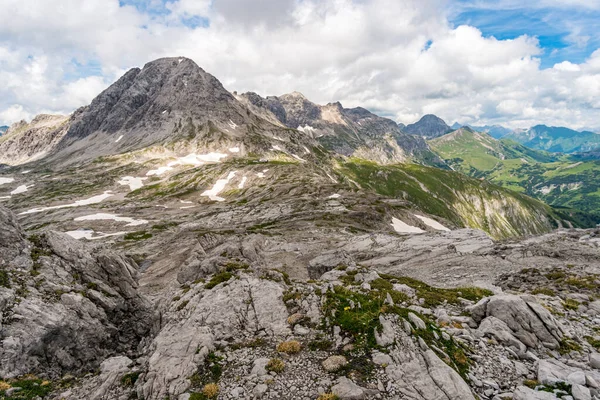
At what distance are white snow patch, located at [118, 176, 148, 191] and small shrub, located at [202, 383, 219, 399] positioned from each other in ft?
609

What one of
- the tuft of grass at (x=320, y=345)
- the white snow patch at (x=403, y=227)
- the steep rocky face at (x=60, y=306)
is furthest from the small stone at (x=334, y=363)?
the white snow patch at (x=403, y=227)

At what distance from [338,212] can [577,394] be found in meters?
79.2

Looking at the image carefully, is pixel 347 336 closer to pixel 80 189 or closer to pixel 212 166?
pixel 212 166

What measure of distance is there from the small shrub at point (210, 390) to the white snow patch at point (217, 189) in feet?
440

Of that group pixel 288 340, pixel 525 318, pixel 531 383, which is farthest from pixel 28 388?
pixel 525 318

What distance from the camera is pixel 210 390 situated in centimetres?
1378

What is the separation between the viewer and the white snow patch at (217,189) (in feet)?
488

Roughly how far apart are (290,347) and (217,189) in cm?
14948

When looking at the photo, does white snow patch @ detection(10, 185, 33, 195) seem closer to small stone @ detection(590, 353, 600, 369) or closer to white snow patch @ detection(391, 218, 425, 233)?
white snow patch @ detection(391, 218, 425, 233)

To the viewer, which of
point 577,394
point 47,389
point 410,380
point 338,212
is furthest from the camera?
point 338,212

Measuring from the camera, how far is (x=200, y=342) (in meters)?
17.1

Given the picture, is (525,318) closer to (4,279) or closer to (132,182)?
(4,279)

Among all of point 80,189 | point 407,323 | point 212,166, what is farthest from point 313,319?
point 80,189

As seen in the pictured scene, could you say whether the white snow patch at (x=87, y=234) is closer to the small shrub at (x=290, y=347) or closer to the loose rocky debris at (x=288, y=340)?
the loose rocky debris at (x=288, y=340)
